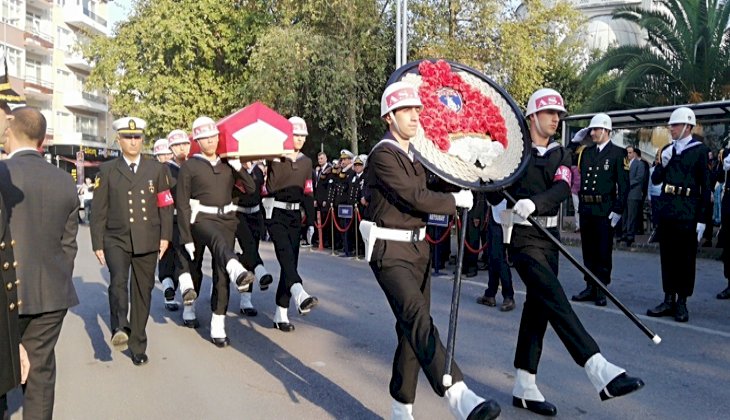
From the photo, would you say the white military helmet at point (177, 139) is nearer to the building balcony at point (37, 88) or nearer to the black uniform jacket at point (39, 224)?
the black uniform jacket at point (39, 224)

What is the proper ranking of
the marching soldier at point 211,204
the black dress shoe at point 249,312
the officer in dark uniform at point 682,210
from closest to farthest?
the marching soldier at point 211,204 → the officer in dark uniform at point 682,210 → the black dress shoe at point 249,312

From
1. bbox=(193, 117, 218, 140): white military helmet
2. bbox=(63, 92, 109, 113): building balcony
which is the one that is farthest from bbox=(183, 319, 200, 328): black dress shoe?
bbox=(63, 92, 109, 113): building balcony

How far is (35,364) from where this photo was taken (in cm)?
400

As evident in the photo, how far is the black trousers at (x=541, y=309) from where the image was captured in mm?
4797

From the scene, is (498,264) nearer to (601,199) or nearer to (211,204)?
(601,199)

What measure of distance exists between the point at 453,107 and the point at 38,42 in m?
52.9

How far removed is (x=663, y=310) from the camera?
8234 mm

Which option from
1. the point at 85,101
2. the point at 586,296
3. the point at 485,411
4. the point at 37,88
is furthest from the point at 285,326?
the point at 85,101

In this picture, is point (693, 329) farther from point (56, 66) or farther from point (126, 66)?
point (56, 66)

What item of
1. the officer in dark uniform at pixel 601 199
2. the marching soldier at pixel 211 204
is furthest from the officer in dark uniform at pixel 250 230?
the officer in dark uniform at pixel 601 199

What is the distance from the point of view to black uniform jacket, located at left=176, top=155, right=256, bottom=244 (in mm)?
7238

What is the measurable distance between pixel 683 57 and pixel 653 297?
36.1ft

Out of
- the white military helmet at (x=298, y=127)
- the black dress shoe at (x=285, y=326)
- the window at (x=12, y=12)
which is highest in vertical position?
the window at (x=12, y=12)

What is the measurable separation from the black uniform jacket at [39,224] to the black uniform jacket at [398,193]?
71.1 inches
